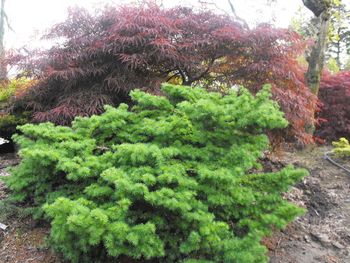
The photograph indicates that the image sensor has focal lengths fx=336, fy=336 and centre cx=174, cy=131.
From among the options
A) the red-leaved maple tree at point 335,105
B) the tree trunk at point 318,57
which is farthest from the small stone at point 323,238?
the red-leaved maple tree at point 335,105

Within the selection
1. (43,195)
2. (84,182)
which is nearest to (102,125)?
(84,182)

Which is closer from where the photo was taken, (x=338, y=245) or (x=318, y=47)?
(x=338, y=245)

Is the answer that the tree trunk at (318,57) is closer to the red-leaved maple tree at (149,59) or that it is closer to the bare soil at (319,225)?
the bare soil at (319,225)

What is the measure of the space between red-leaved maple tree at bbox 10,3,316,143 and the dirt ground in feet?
2.56

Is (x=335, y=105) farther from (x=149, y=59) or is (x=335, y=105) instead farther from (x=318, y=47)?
(x=149, y=59)

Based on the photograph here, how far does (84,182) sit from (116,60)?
5.81ft

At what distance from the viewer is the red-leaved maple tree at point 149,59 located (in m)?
3.79

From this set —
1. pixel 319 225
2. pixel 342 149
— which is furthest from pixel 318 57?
pixel 319 225

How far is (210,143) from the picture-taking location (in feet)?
8.59

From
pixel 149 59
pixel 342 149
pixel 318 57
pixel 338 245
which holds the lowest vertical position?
pixel 338 245

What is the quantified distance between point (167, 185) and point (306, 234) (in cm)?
185

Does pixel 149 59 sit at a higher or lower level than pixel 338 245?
higher

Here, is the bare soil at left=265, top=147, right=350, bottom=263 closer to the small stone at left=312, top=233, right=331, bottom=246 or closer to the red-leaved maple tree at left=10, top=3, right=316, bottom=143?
the small stone at left=312, top=233, right=331, bottom=246

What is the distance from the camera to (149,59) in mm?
3834
